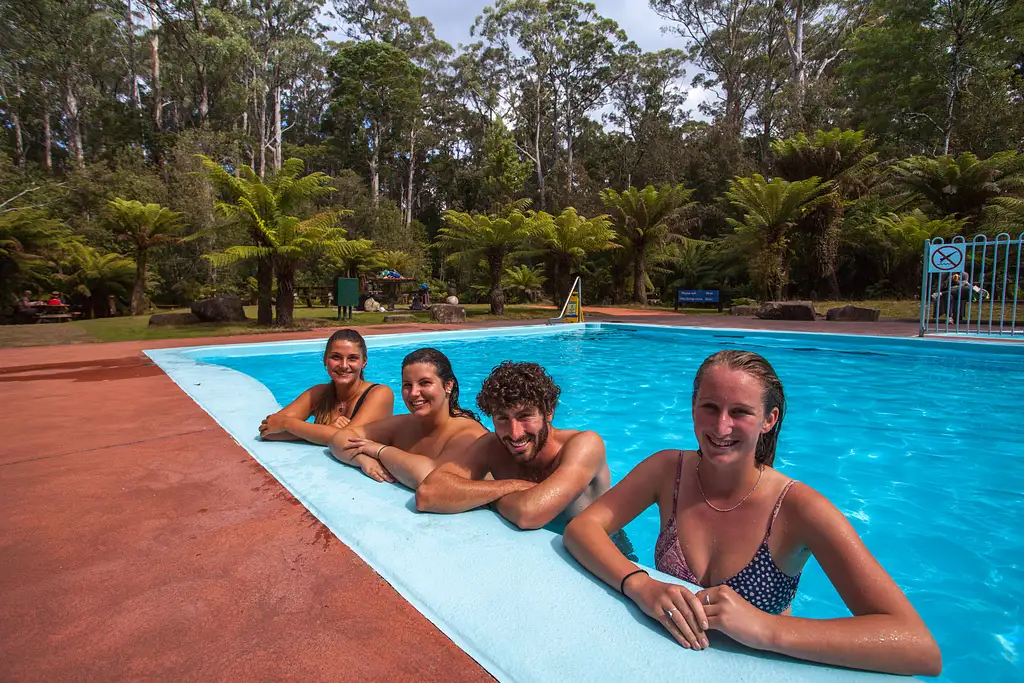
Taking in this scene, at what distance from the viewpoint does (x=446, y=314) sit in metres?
15.4

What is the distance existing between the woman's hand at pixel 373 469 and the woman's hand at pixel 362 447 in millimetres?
28

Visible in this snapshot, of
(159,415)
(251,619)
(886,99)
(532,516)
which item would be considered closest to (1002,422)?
(532,516)

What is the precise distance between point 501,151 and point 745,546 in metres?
25.9

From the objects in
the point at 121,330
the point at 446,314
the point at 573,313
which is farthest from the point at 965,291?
the point at 121,330

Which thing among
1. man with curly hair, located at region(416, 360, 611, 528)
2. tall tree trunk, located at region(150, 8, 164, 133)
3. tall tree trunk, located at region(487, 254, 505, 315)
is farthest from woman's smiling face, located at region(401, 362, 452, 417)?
tall tree trunk, located at region(150, 8, 164, 133)

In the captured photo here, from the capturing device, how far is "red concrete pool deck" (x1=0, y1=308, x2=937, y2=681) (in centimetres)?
149

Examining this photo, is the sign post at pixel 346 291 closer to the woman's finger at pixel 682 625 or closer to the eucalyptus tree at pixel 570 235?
the eucalyptus tree at pixel 570 235

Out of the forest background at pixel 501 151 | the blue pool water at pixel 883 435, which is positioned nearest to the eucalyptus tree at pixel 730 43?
the forest background at pixel 501 151

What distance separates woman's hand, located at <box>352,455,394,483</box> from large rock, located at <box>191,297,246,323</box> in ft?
40.5

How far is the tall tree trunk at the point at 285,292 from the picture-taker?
12656 mm

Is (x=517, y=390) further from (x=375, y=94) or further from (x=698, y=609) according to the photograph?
(x=375, y=94)

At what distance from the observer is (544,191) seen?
29.4 m

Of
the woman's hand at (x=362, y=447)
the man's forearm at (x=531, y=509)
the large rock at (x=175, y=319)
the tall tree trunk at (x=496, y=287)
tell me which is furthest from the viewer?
the tall tree trunk at (x=496, y=287)

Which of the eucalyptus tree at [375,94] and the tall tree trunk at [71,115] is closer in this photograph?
the tall tree trunk at [71,115]
